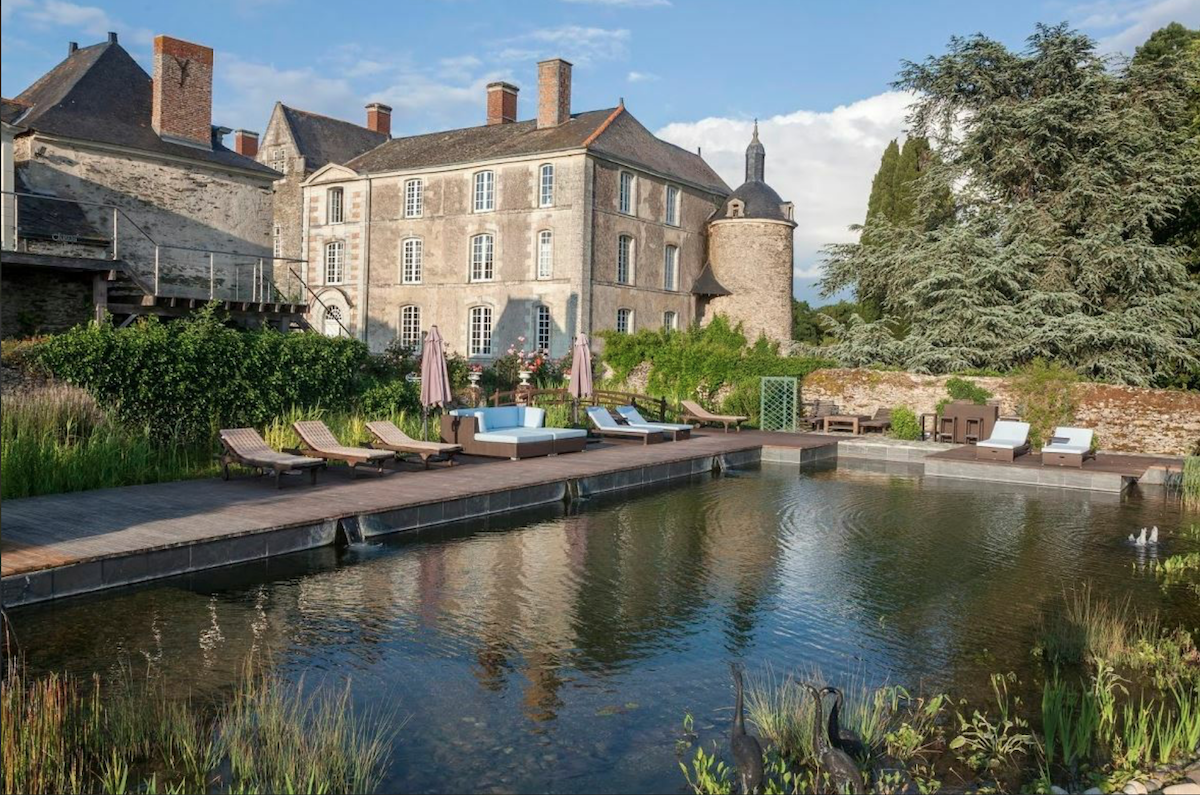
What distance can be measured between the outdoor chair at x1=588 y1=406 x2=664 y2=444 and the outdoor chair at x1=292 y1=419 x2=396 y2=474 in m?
6.12

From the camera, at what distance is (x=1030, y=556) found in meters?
9.69

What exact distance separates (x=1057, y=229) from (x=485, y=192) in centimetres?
1842

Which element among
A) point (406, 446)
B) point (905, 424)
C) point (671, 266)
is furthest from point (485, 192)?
point (406, 446)

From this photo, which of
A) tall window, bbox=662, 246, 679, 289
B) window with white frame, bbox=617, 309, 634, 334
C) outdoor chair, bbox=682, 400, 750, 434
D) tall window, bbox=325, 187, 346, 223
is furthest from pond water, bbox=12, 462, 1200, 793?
tall window, bbox=325, 187, 346, 223

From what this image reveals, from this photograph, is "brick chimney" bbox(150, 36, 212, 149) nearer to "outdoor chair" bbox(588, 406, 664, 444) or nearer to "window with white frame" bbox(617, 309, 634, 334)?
"outdoor chair" bbox(588, 406, 664, 444)

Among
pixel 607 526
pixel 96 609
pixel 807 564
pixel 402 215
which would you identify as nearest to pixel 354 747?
pixel 96 609

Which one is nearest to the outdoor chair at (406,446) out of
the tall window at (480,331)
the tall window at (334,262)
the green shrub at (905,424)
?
the green shrub at (905,424)

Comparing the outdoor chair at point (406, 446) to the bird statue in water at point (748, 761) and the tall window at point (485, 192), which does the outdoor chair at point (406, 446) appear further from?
the tall window at point (485, 192)

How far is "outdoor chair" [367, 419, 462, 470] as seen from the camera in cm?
1321

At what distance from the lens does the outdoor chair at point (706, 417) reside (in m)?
20.9

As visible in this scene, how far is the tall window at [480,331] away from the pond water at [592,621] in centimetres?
2291

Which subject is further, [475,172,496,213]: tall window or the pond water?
[475,172,496,213]: tall window

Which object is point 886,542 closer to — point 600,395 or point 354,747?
point 354,747

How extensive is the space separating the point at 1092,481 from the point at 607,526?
8528 mm
